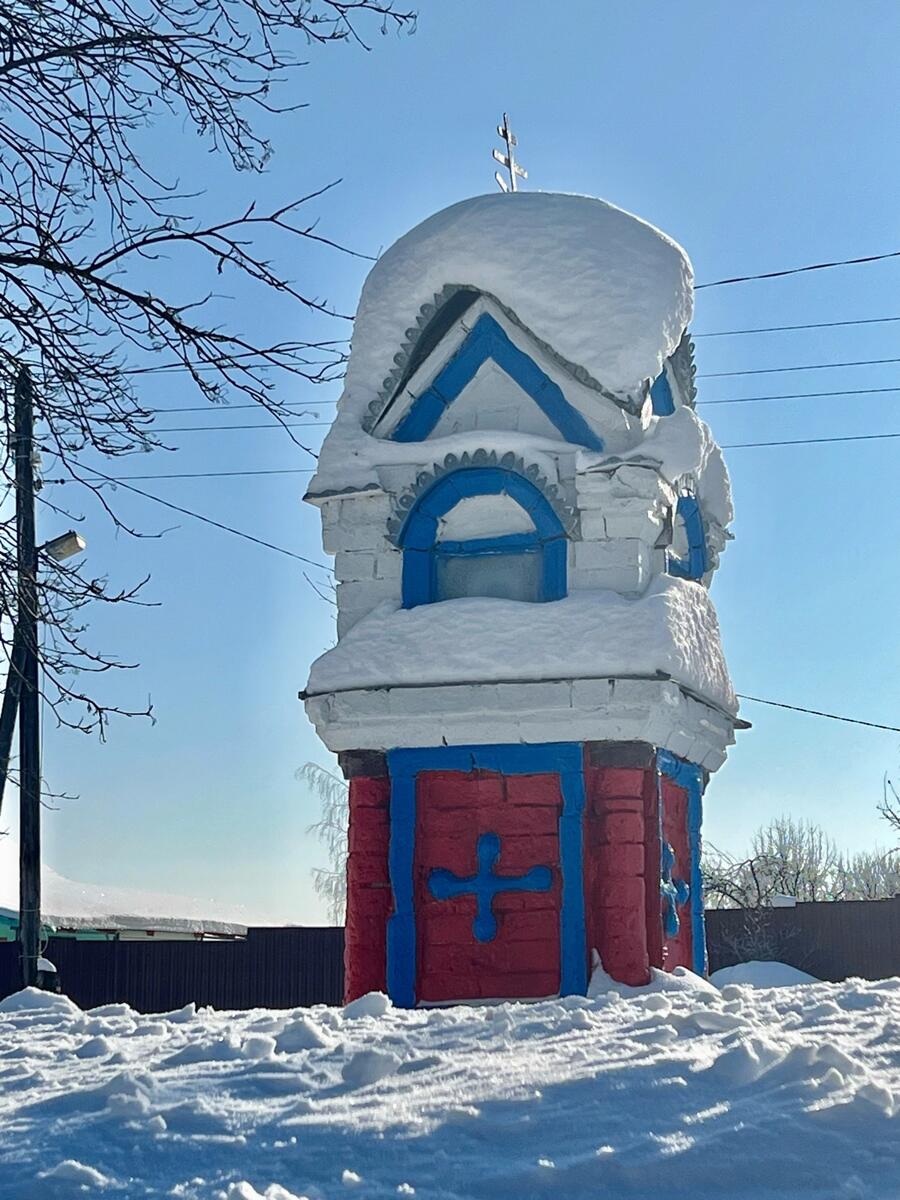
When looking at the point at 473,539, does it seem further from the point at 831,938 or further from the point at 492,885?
the point at 831,938

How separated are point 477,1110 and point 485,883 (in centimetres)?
477

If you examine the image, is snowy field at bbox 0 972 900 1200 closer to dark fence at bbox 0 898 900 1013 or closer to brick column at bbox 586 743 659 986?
brick column at bbox 586 743 659 986

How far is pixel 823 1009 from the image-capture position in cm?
602

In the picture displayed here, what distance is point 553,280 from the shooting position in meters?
9.76

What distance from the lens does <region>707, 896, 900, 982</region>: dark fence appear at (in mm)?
21906

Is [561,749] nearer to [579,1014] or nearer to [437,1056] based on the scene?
[579,1014]

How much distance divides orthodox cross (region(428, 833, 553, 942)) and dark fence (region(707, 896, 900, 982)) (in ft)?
44.7

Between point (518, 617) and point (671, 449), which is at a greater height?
point (671, 449)

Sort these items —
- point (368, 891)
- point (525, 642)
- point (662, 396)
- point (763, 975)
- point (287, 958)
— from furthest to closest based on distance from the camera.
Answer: point (287, 958), point (763, 975), point (662, 396), point (368, 891), point (525, 642)

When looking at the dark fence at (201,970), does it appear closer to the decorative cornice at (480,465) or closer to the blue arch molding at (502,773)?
the blue arch molding at (502,773)

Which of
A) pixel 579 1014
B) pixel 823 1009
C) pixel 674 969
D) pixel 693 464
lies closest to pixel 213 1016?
pixel 579 1014

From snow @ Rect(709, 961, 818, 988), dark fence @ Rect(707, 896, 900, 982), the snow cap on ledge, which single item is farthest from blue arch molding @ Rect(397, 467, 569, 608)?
dark fence @ Rect(707, 896, 900, 982)

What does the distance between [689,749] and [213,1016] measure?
12.9 ft

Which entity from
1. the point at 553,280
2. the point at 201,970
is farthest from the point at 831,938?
the point at 553,280
